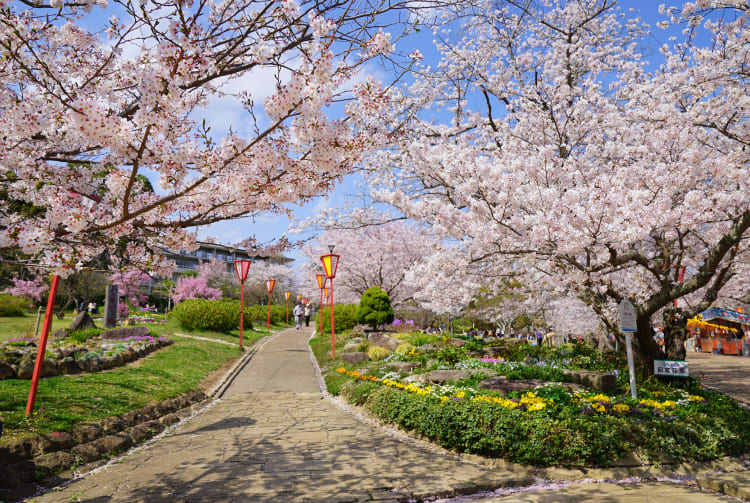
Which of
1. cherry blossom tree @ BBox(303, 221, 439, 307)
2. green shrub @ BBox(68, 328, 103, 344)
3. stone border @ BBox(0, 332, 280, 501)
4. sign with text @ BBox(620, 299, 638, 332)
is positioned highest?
cherry blossom tree @ BBox(303, 221, 439, 307)

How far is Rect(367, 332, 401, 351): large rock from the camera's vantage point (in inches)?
611

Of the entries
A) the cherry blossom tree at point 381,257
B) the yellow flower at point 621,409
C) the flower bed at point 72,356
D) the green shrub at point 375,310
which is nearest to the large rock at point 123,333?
the flower bed at point 72,356

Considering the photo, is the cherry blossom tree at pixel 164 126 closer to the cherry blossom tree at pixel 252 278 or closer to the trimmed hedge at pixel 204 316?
the trimmed hedge at pixel 204 316

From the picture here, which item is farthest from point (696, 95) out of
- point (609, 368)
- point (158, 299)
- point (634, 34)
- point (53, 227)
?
point (158, 299)

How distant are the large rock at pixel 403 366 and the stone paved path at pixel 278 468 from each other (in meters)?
2.83

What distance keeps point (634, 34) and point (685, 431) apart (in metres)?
10.8

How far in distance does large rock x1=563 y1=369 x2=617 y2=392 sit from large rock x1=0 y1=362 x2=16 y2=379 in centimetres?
1085

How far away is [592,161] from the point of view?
37.0ft

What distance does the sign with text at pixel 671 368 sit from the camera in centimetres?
905

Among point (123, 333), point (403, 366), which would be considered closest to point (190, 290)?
point (123, 333)

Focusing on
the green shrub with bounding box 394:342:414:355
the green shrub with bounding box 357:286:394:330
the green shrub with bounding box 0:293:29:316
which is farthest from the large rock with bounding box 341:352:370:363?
the green shrub with bounding box 0:293:29:316

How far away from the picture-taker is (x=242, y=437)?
6719 mm

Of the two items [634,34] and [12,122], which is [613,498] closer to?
[12,122]

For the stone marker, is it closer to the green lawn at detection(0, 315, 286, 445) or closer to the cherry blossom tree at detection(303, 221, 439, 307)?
the green lawn at detection(0, 315, 286, 445)
